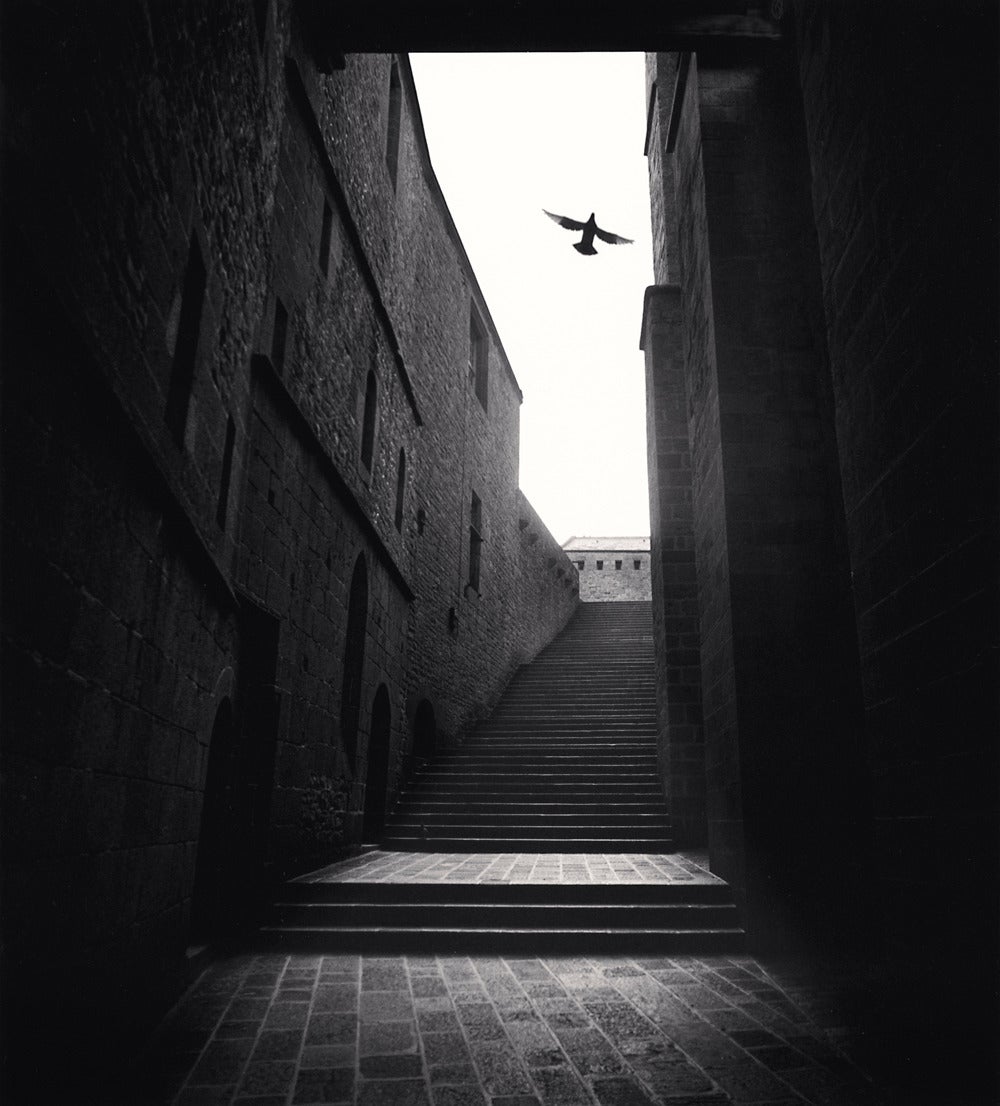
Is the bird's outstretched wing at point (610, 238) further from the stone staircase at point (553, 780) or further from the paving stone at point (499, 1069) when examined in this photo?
the paving stone at point (499, 1069)

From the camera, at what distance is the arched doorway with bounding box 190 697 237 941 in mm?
5207

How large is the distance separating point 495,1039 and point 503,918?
2.23 metres

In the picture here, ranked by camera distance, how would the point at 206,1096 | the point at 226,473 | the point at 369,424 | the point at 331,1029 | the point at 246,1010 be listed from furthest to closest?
the point at 369,424 < the point at 226,473 < the point at 246,1010 < the point at 331,1029 < the point at 206,1096

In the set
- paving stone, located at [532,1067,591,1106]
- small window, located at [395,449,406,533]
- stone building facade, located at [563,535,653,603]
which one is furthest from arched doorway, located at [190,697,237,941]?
stone building facade, located at [563,535,653,603]

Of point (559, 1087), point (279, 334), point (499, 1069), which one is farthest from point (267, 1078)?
point (279, 334)

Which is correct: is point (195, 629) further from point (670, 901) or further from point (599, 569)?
point (599, 569)

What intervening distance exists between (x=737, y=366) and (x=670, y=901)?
414cm

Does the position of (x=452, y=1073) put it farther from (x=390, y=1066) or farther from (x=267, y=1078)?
(x=267, y=1078)

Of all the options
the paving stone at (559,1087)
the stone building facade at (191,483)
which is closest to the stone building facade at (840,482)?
the paving stone at (559,1087)

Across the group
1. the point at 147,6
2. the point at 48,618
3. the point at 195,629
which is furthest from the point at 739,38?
the point at 48,618

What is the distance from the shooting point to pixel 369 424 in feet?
30.1

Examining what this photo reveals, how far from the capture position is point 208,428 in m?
4.64

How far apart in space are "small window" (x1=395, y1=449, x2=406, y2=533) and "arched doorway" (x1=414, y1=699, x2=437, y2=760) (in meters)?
2.51

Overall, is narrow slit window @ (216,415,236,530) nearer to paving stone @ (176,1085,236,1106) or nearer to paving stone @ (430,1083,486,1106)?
paving stone @ (176,1085,236,1106)
